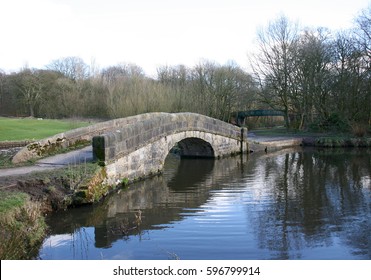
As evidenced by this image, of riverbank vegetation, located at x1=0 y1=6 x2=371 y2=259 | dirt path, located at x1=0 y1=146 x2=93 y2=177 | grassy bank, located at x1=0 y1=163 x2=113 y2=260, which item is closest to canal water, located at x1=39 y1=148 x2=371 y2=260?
grassy bank, located at x1=0 y1=163 x2=113 y2=260

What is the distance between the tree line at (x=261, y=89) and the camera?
2486cm

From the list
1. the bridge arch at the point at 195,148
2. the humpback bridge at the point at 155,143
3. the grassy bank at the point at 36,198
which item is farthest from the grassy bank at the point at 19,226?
the bridge arch at the point at 195,148

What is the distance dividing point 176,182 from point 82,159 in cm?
294

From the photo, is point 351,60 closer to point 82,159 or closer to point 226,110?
point 226,110

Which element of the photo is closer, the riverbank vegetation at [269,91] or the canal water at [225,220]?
the canal water at [225,220]

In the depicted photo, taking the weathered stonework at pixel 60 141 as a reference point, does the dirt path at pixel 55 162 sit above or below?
below

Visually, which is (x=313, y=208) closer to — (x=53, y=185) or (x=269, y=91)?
(x=53, y=185)

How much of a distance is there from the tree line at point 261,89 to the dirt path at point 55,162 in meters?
12.7

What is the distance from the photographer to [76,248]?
6086mm

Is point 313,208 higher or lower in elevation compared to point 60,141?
lower

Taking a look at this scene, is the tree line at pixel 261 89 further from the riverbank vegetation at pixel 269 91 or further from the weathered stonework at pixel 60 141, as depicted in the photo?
the weathered stonework at pixel 60 141

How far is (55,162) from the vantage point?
10.2m

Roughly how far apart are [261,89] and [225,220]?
23.7 meters

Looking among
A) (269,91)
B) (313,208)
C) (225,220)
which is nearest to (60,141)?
(225,220)
